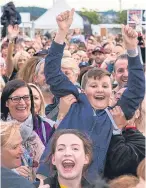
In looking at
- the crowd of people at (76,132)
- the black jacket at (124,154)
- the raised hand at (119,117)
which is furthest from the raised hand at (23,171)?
the raised hand at (119,117)

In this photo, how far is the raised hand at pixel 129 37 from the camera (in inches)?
168

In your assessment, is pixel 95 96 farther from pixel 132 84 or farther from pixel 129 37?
pixel 129 37

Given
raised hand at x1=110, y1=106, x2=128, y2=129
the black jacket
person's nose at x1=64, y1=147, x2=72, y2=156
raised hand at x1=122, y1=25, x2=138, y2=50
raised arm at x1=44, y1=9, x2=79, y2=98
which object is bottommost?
the black jacket

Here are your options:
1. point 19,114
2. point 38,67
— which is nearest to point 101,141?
point 19,114

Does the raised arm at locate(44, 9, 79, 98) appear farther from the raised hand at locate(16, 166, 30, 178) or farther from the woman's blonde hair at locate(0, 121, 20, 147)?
the woman's blonde hair at locate(0, 121, 20, 147)

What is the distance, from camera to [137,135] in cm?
381

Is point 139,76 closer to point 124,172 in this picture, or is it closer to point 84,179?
point 124,172

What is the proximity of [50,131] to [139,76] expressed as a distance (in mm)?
781

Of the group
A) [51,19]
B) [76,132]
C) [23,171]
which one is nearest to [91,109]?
[76,132]

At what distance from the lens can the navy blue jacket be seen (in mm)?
3748

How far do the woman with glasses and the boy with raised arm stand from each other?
0.29 m

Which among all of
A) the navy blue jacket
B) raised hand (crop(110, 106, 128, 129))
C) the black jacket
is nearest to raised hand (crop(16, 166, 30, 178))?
the navy blue jacket

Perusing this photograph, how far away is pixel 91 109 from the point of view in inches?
156

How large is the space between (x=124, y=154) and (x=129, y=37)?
102cm
